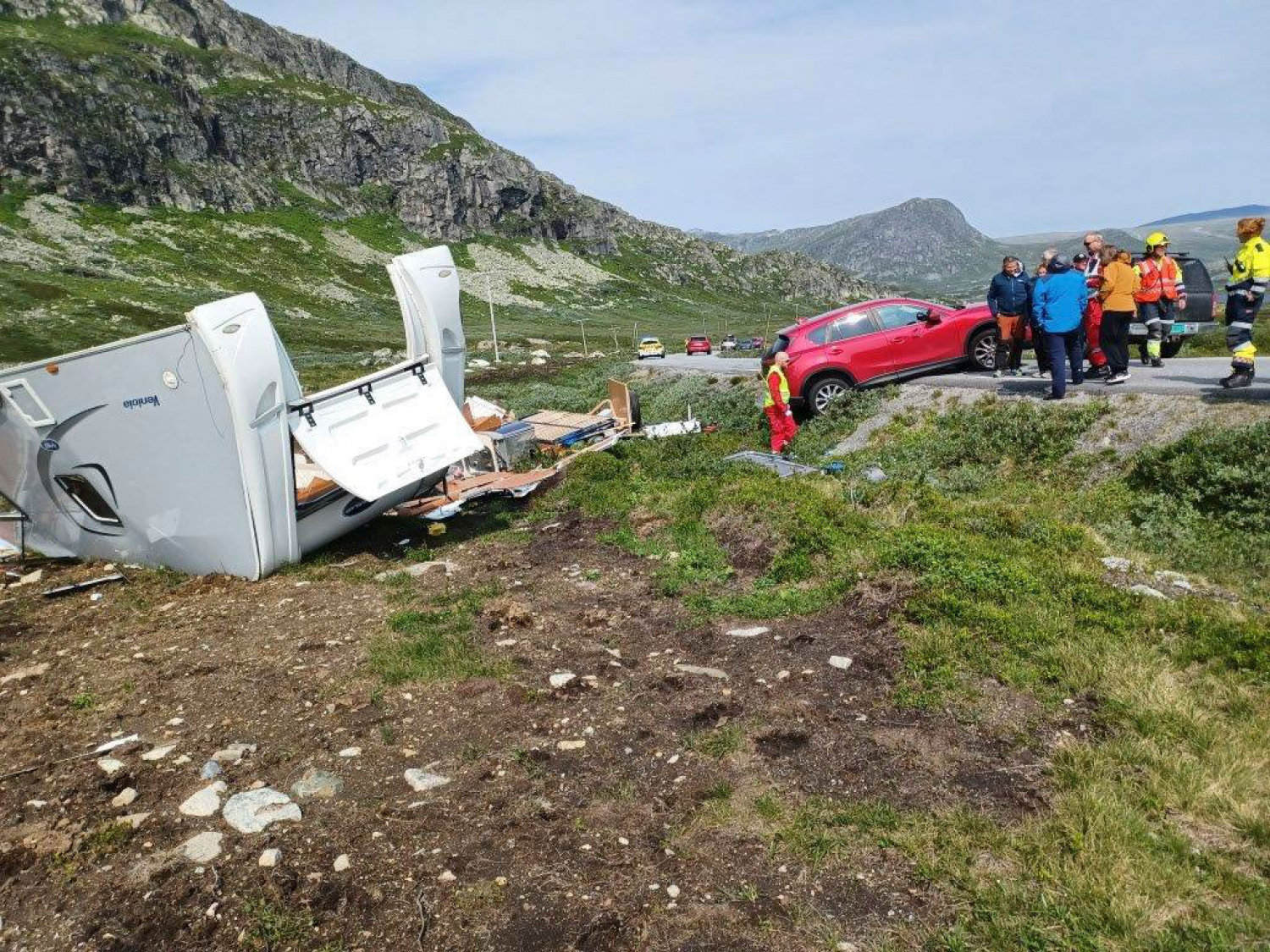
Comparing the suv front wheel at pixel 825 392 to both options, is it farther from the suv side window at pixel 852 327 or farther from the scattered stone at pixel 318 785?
the scattered stone at pixel 318 785

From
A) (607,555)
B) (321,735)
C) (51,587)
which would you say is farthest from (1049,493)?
(51,587)

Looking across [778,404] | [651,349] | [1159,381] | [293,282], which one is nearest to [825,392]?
[778,404]

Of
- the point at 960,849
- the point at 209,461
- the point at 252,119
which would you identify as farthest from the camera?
the point at 252,119

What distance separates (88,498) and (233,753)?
5.72 m

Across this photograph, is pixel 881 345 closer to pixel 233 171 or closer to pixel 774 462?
pixel 774 462

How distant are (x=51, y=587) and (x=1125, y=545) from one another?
38.8 ft

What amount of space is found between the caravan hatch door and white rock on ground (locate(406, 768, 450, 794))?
14.3ft

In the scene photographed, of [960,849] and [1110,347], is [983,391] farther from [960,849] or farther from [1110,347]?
[960,849]

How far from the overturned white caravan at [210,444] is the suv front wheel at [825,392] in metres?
7.07

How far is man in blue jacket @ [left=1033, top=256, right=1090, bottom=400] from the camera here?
10820 mm

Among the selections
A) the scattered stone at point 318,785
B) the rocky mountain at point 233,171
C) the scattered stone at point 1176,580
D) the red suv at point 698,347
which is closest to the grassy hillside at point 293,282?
the rocky mountain at point 233,171

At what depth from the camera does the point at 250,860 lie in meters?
4.09

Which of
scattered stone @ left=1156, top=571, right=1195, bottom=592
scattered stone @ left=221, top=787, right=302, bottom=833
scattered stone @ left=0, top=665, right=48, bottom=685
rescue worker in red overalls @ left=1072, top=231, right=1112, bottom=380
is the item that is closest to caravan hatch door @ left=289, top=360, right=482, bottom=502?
scattered stone @ left=0, top=665, right=48, bottom=685

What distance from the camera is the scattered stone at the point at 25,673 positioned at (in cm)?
653
